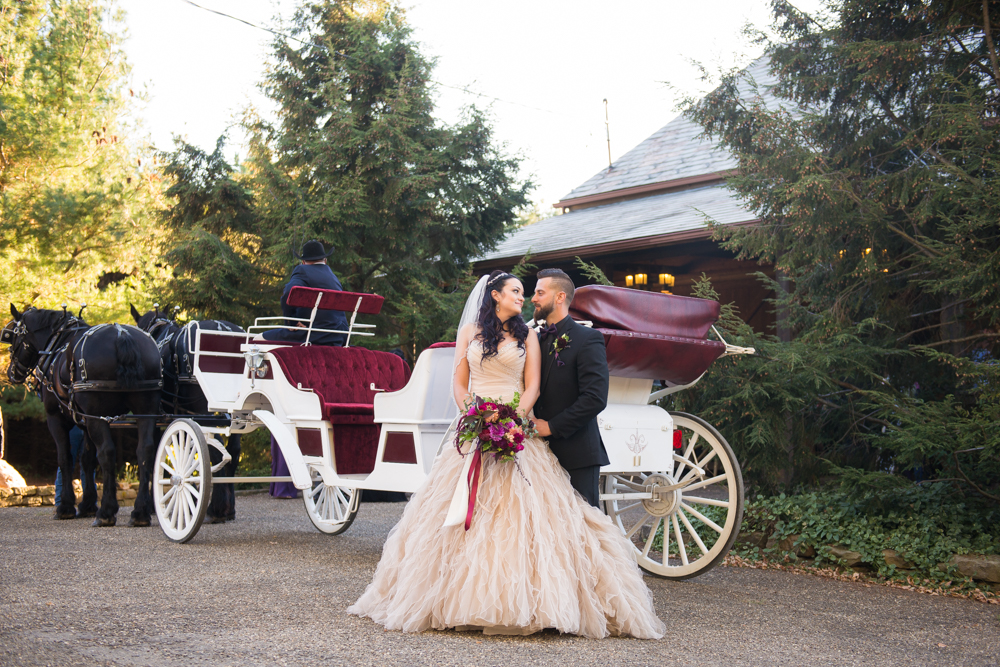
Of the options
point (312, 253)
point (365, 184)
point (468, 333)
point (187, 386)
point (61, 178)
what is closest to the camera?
point (468, 333)

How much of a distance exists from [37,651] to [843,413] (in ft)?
20.7

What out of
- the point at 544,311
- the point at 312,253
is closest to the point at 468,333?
the point at 544,311

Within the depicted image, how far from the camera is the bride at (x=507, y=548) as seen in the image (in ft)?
12.5

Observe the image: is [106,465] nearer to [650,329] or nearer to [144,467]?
[144,467]

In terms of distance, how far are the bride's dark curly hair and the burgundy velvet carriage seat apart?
0.62m

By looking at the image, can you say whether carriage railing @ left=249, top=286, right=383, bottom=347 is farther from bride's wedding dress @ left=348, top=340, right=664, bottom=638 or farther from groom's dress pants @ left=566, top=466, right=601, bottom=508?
groom's dress pants @ left=566, top=466, right=601, bottom=508

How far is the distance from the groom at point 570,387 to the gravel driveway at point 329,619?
0.86 m

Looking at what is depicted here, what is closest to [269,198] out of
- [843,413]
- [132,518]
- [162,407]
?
[162,407]

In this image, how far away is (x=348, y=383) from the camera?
655cm

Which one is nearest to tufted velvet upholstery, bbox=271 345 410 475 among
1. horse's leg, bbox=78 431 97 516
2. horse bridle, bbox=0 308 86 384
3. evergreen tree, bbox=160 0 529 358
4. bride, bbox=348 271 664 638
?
bride, bbox=348 271 664 638

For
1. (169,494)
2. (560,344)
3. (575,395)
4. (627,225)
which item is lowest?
(169,494)

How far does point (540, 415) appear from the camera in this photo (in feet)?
14.4

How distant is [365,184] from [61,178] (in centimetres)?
462

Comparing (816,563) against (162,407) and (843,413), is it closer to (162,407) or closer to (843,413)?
(843,413)
